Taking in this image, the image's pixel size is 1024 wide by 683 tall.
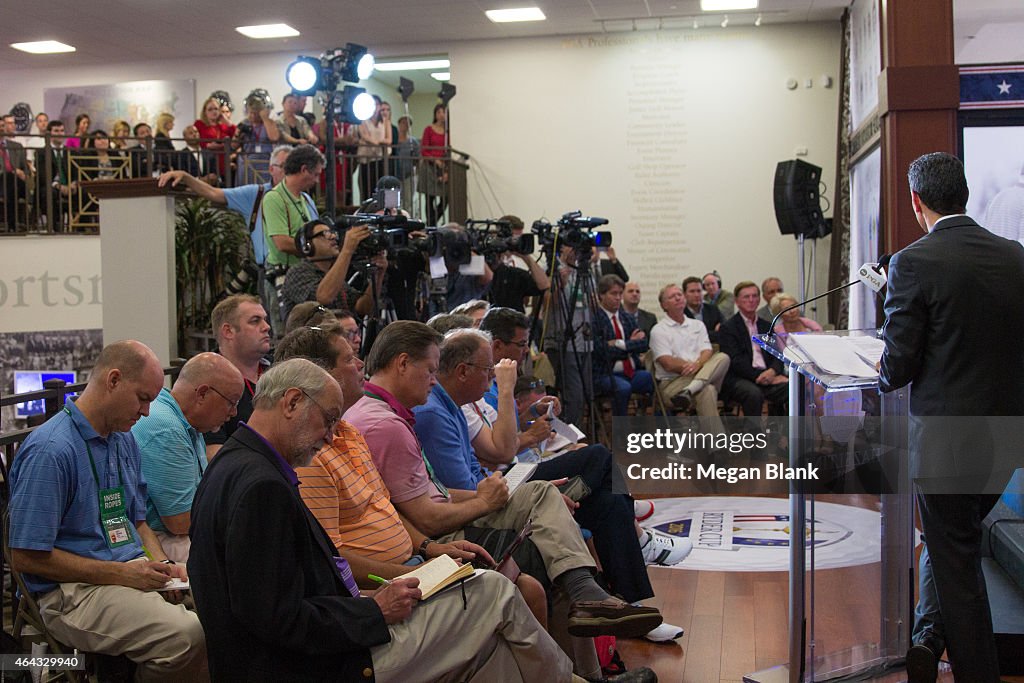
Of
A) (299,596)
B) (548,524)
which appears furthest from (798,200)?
(299,596)

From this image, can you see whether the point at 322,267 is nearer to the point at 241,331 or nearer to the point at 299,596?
the point at 241,331

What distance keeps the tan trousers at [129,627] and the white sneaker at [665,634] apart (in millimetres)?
1719

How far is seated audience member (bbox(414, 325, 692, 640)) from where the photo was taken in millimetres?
3227

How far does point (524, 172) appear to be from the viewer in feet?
36.5

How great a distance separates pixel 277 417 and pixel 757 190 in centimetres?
914

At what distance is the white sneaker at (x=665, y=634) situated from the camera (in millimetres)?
3645

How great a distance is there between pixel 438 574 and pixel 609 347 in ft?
16.3

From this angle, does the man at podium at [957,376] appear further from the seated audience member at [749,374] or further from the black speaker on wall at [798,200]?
the black speaker on wall at [798,200]

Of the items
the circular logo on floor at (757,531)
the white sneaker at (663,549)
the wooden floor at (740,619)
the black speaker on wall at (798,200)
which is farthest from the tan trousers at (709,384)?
the wooden floor at (740,619)

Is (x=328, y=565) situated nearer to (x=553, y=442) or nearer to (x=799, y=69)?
(x=553, y=442)

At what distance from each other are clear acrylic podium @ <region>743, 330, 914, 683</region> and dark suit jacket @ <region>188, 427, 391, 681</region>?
140 cm

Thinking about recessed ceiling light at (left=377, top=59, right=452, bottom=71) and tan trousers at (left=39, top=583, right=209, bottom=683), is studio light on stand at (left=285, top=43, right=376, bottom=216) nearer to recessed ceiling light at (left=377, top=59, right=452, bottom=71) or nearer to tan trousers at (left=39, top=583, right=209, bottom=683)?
tan trousers at (left=39, top=583, right=209, bottom=683)

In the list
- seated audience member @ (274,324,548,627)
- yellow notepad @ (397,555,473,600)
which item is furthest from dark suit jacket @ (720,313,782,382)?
yellow notepad @ (397,555,473,600)

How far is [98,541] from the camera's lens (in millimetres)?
2541
